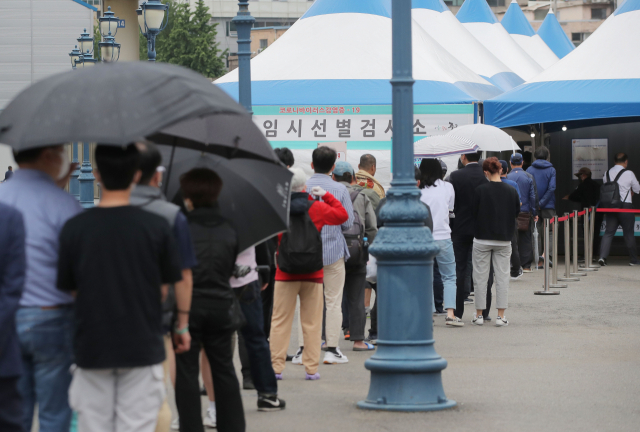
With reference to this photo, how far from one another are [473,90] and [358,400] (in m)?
14.1

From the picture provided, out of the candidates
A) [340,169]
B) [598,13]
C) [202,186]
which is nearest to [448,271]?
[340,169]

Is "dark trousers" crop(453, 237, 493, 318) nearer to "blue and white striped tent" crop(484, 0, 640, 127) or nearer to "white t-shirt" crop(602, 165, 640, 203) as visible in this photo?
"blue and white striped tent" crop(484, 0, 640, 127)

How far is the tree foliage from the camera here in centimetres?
7038

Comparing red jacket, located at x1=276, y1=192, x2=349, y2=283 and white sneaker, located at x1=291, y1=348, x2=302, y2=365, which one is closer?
red jacket, located at x1=276, y1=192, x2=349, y2=283

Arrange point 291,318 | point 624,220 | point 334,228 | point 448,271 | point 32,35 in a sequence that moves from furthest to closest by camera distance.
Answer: point 32,35 < point 624,220 < point 448,271 < point 334,228 < point 291,318

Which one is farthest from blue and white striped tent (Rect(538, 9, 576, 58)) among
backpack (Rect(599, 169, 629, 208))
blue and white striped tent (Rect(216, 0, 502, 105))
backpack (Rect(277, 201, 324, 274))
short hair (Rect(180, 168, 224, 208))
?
short hair (Rect(180, 168, 224, 208))

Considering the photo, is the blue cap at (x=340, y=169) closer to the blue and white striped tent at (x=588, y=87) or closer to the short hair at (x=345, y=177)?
the short hair at (x=345, y=177)

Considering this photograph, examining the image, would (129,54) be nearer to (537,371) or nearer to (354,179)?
(354,179)

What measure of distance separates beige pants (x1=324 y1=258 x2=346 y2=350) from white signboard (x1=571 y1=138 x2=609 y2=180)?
13.5 meters

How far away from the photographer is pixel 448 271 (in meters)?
11.3

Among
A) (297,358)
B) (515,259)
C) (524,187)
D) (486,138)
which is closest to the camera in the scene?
(297,358)

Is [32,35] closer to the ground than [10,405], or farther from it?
farther from it

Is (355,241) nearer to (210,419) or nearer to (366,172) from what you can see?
(366,172)

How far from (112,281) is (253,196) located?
203cm
